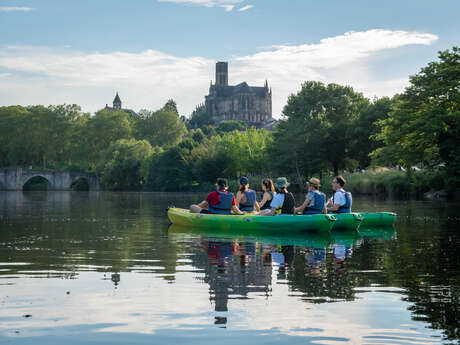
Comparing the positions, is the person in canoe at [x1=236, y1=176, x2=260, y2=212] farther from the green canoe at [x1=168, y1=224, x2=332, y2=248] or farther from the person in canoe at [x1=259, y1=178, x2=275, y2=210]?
the green canoe at [x1=168, y1=224, x2=332, y2=248]

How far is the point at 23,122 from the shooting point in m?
Answer: 107

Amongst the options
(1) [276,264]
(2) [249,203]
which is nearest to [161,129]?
(2) [249,203]

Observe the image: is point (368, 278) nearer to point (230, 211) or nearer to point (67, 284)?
point (67, 284)

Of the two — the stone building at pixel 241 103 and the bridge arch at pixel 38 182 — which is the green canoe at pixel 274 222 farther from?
the stone building at pixel 241 103

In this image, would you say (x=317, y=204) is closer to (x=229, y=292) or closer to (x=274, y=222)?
(x=274, y=222)

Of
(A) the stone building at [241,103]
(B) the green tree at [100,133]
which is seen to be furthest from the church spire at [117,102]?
(B) the green tree at [100,133]

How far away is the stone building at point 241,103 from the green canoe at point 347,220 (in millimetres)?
166777

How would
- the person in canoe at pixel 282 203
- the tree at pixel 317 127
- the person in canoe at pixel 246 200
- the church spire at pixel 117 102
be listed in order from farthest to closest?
the church spire at pixel 117 102, the tree at pixel 317 127, the person in canoe at pixel 246 200, the person in canoe at pixel 282 203

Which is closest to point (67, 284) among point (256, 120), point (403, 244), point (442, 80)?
point (403, 244)

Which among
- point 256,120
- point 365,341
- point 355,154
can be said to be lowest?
point 365,341

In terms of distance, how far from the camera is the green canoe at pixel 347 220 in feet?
52.4

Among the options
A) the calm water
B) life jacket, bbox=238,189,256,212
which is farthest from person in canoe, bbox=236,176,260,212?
the calm water

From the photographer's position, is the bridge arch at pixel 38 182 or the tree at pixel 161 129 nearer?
the bridge arch at pixel 38 182

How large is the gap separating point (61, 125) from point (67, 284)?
340 ft
